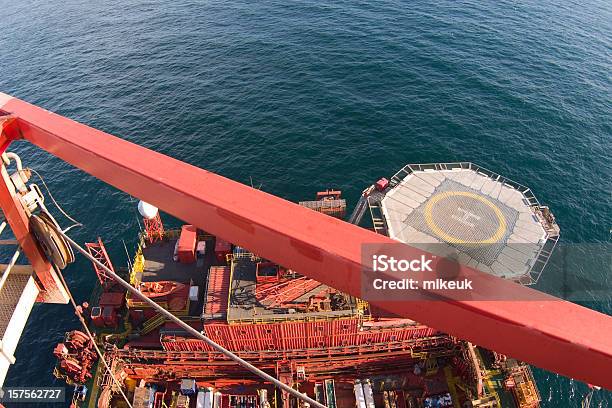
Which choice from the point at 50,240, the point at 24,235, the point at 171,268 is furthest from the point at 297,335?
the point at 24,235

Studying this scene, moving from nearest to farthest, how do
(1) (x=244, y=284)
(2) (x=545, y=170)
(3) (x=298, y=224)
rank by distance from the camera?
1. (3) (x=298, y=224)
2. (1) (x=244, y=284)
3. (2) (x=545, y=170)

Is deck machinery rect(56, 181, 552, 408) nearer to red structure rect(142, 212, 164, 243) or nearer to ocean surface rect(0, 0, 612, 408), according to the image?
red structure rect(142, 212, 164, 243)

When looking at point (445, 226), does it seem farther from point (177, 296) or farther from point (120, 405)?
point (120, 405)

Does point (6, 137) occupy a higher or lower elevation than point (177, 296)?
higher

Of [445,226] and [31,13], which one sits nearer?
[445,226]

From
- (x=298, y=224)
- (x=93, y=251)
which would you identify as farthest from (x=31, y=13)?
(x=298, y=224)

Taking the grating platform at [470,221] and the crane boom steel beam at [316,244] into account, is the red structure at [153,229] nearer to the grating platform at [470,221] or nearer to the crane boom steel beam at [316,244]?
the grating platform at [470,221]

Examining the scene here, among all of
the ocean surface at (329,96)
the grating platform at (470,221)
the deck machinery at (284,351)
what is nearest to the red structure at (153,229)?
the deck machinery at (284,351)
